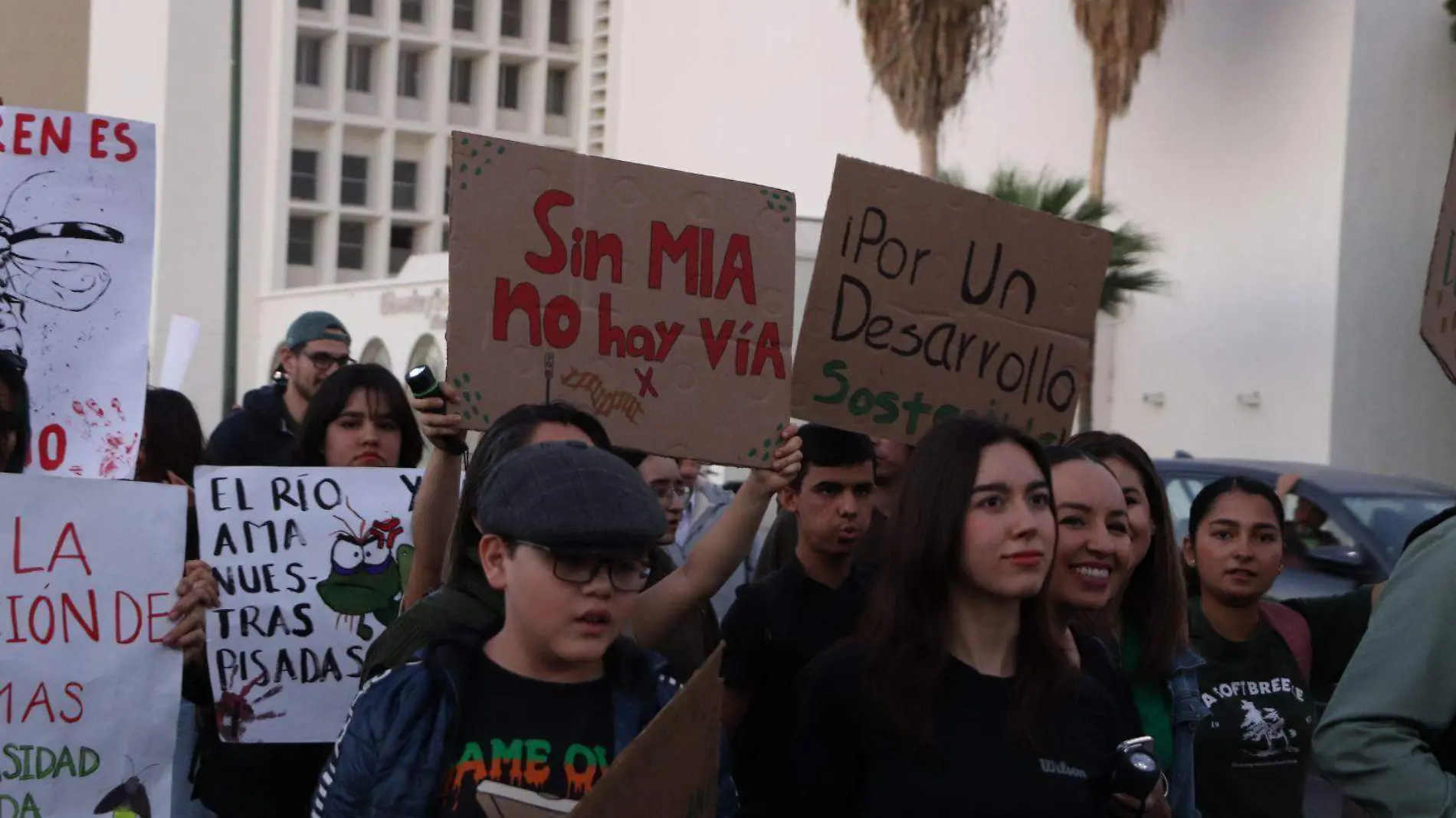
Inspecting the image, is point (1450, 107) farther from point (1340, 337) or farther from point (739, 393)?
point (739, 393)

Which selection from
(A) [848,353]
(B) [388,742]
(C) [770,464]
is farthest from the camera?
(A) [848,353]

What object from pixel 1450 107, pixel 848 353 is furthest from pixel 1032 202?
pixel 848 353

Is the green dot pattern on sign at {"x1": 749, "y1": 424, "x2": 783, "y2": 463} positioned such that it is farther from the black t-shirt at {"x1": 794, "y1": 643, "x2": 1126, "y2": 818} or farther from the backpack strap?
the backpack strap

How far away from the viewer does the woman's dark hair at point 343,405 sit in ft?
17.1

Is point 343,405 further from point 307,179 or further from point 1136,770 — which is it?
point 307,179

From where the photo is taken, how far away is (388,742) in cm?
288

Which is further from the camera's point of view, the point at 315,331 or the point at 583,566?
the point at 315,331

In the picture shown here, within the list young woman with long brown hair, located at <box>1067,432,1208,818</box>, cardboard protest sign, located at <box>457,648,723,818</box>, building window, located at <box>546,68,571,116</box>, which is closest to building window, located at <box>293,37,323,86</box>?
building window, located at <box>546,68,571,116</box>

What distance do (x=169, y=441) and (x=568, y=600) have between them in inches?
112

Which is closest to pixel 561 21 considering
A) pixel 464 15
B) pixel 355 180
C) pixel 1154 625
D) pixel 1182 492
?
A: pixel 464 15

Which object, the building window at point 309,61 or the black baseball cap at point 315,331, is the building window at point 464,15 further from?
the black baseball cap at point 315,331

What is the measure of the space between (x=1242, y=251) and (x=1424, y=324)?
2013 centimetres

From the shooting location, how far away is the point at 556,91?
55.6m

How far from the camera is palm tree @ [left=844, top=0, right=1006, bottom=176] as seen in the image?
973 inches
